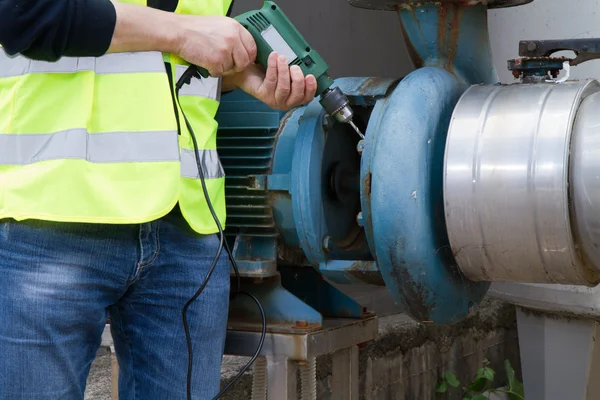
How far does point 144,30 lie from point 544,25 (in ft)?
3.60

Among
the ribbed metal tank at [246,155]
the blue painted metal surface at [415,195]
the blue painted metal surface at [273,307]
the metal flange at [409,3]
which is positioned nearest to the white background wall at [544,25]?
the metal flange at [409,3]

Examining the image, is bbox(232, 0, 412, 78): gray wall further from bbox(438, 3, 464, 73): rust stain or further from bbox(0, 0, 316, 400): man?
bbox(0, 0, 316, 400): man

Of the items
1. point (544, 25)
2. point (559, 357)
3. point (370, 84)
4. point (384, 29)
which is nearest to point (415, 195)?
point (370, 84)

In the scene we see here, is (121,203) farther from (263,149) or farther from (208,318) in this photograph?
(263,149)

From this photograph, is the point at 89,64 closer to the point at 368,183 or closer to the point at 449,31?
the point at 368,183

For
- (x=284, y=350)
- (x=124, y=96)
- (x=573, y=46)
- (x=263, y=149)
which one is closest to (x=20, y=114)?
(x=124, y=96)

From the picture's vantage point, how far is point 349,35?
249 centimetres

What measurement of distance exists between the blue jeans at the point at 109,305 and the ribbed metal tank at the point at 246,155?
15cm

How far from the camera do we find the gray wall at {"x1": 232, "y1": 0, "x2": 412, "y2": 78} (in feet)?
7.55

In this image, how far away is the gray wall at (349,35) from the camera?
230 centimetres

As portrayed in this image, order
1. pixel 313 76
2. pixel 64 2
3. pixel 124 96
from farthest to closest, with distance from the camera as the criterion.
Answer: pixel 313 76, pixel 124 96, pixel 64 2

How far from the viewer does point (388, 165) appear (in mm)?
1176

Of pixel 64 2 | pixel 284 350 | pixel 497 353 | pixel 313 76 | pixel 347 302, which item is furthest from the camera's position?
pixel 497 353

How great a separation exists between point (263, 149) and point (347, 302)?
0.33 m
